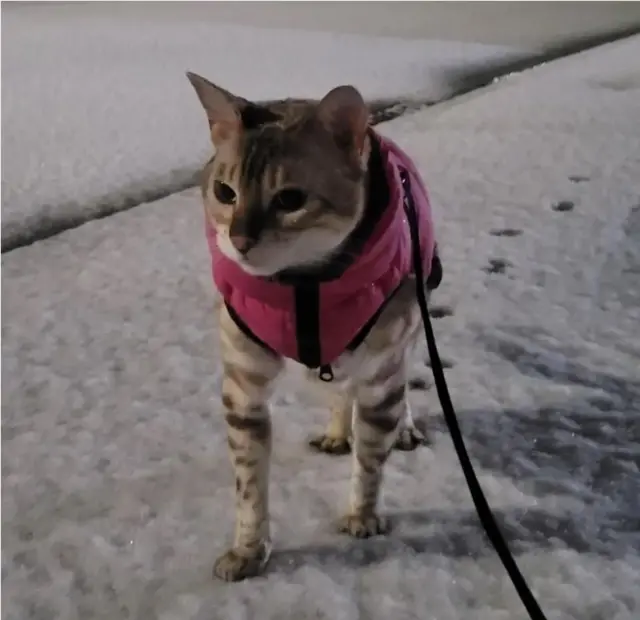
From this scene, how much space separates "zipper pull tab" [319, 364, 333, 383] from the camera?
0.78 m

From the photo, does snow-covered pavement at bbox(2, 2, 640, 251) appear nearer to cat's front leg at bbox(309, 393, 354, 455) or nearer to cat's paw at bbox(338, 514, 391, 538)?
cat's front leg at bbox(309, 393, 354, 455)

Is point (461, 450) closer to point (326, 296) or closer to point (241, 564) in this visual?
point (326, 296)

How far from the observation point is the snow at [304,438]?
0.83m

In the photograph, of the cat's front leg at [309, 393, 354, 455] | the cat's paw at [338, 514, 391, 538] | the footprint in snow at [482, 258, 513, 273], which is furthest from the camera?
the footprint in snow at [482, 258, 513, 273]

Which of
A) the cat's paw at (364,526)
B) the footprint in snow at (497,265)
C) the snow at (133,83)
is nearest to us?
the cat's paw at (364,526)

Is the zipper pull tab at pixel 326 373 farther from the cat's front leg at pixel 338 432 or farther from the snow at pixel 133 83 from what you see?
the snow at pixel 133 83

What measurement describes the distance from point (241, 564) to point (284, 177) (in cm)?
39

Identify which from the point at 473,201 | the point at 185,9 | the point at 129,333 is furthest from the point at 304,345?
the point at 185,9

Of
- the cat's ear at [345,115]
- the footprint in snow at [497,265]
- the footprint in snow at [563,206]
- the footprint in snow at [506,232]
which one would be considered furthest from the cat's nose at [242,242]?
the footprint in snow at [563,206]

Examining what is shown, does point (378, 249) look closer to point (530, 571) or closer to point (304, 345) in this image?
point (304, 345)

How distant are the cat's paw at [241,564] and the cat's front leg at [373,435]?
0.32 ft

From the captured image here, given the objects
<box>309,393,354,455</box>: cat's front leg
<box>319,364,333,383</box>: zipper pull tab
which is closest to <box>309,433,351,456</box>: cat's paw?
<box>309,393,354,455</box>: cat's front leg

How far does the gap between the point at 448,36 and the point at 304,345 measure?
2.20m

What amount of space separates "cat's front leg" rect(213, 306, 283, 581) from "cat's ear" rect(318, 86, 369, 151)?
195 millimetres
